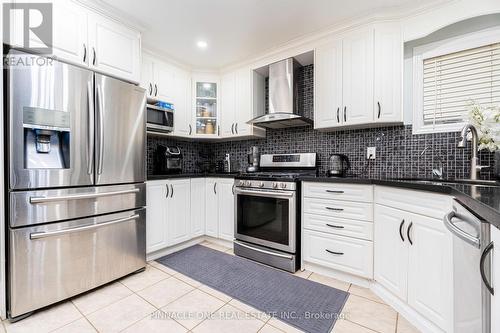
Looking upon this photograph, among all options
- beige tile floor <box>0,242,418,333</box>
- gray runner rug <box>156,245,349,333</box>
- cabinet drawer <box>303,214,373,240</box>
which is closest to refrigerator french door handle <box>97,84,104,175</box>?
beige tile floor <box>0,242,418,333</box>

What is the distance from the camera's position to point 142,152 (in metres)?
2.13

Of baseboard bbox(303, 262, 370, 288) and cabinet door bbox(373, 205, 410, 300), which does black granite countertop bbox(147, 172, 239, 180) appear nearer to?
baseboard bbox(303, 262, 370, 288)

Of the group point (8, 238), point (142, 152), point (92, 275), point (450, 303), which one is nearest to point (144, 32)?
point (142, 152)

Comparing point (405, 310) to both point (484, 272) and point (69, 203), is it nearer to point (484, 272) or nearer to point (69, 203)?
point (484, 272)

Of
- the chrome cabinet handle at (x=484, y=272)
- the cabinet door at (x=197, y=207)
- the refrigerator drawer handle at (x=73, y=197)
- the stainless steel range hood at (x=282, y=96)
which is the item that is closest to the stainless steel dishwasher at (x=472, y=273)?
the chrome cabinet handle at (x=484, y=272)

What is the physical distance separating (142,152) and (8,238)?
1.08m

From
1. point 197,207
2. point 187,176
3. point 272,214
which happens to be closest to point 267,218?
point 272,214

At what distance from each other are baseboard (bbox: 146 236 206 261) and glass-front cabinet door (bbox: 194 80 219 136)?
150 cm

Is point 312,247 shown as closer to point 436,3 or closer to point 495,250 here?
point 495,250

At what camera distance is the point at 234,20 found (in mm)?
2148

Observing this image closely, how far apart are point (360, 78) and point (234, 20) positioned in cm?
137

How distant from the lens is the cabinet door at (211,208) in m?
2.91

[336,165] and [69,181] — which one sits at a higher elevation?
[336,165]

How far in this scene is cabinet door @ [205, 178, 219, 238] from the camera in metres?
2.91
